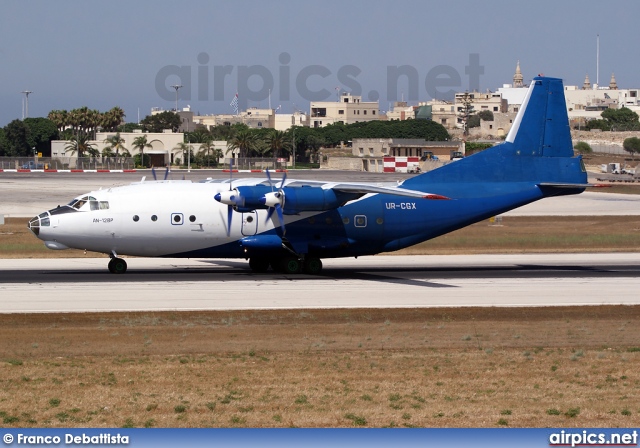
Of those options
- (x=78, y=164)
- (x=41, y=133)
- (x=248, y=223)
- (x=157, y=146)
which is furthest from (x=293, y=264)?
(x=41, y=133)

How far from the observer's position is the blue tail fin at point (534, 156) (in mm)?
38116

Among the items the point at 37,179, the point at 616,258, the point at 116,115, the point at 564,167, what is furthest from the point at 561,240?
the point at 116,115

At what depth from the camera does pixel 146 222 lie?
3453 centimetres

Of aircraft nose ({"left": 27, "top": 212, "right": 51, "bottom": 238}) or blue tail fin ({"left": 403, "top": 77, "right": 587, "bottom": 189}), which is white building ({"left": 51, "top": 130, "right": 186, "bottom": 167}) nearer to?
blue tail fin ({"left": 403, "top": 77, "right": 587, "bottom": 189})

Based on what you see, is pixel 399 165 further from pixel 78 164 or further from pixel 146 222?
pixel 146 222

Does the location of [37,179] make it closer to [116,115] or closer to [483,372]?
[483,372]

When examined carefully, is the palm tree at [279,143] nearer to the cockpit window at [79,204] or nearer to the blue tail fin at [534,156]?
the blue tail fin at [534,156]

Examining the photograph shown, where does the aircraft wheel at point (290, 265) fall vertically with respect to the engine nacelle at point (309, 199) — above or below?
below

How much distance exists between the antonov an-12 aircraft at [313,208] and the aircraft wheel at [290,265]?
4 centimetres

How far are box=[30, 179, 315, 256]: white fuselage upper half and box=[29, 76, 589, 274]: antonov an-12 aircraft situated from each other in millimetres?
38

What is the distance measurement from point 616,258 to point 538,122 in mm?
9502

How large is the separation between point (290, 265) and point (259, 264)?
1.58 metres

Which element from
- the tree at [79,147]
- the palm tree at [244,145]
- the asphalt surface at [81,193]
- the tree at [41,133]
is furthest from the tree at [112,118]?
the asphalt surface at [81,193]

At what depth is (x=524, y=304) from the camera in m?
29.9
